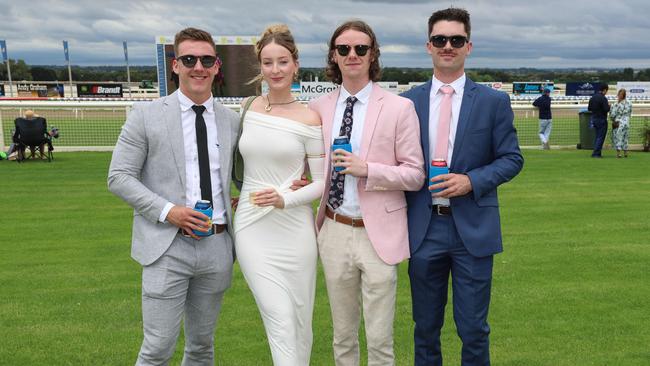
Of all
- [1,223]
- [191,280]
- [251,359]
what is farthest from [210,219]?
[1,223]

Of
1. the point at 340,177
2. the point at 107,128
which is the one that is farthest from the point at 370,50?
the point at 107,128

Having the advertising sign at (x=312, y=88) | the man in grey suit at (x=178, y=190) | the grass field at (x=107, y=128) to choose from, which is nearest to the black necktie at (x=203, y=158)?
the man in grey suit at (x=178, y=190)

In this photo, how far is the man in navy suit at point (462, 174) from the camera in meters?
3.82

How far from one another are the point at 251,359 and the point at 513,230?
17.2ft

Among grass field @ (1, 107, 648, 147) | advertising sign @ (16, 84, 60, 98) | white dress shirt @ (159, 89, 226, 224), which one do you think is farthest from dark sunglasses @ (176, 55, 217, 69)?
advertising sign @ (16, 84, 60, 98)

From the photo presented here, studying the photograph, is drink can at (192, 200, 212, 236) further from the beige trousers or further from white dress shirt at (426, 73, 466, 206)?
white dress shirt at (426, 73, 466, 206)

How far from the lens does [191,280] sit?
3816 mm

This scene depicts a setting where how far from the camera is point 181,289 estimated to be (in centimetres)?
368

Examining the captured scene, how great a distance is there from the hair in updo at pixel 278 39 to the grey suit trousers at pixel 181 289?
110cm

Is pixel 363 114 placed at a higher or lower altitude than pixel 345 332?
higher

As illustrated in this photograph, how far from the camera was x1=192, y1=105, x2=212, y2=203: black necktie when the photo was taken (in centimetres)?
369

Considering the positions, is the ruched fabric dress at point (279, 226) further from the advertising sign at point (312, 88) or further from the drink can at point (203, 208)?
the advertising sign at point (312, 88)

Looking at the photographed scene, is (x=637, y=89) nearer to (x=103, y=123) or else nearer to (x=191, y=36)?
(x=103, y=123)

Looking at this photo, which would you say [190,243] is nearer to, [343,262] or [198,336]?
→ [198,336]
